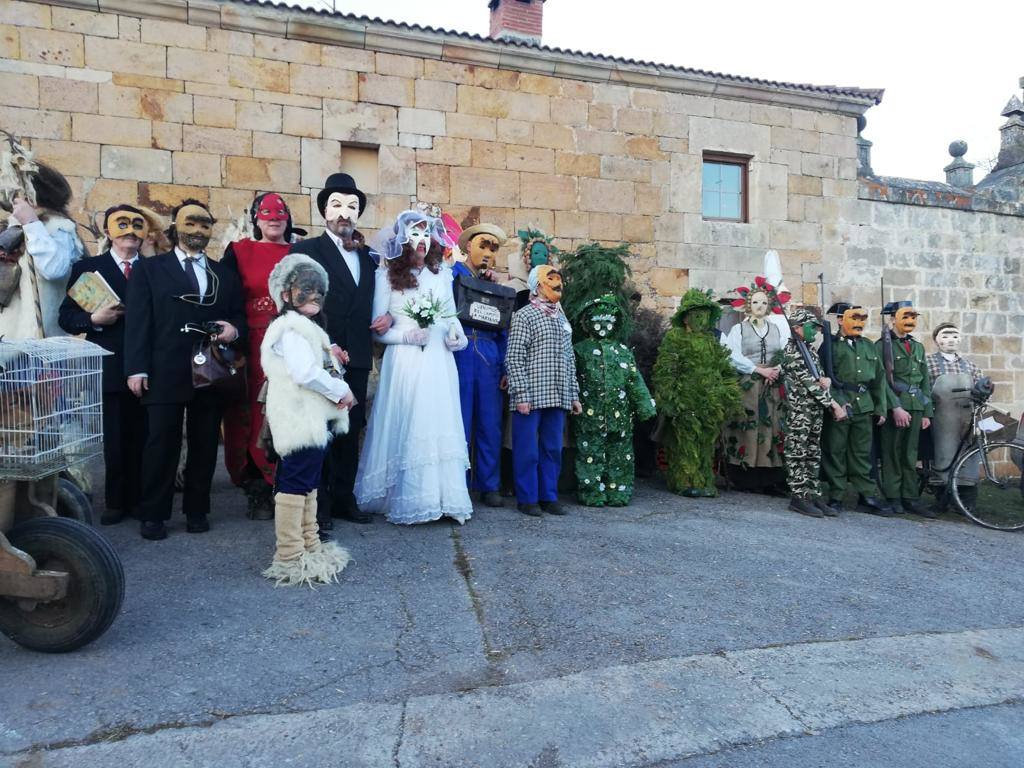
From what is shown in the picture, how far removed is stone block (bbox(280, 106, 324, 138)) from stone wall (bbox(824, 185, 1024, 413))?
750 centimetres

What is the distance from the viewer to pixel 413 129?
31.1ft

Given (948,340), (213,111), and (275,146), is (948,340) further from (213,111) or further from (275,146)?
(213,111)

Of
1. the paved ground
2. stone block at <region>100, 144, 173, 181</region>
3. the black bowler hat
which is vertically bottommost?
the paved ground

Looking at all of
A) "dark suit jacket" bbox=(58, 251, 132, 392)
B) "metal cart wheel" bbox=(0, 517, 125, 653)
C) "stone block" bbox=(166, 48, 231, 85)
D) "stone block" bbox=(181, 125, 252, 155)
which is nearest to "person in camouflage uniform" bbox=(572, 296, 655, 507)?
"dark suit jacket" bbox=(58, 251, 132, 392)

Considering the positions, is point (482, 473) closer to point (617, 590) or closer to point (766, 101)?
point (617, 590)

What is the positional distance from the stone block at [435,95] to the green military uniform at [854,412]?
556cm

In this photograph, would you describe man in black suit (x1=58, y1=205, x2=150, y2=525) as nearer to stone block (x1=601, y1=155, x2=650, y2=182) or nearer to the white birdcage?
the white birdcage

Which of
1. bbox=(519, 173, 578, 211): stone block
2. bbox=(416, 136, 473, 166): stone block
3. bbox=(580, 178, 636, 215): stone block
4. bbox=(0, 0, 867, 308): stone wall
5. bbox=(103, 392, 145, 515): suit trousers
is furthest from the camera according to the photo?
bbox=(580, 178, 636, 215): stone block

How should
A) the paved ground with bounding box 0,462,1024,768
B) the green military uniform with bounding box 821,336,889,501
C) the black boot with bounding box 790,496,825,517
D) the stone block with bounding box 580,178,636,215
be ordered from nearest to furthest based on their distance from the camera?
the paved ground with bounding box 0,462,1024,768 < the black boot with bounding box 790,496,825,517 < the green military uniform with bounding box 821,336,889,501 < the stone block with bounding box 580,178,636,215

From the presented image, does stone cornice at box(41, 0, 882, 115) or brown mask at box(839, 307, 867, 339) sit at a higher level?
stone cornice at box(41, 0, 882, 115)

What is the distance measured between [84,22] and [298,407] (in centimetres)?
684

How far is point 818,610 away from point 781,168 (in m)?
8.81

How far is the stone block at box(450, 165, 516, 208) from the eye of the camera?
9.70 metres

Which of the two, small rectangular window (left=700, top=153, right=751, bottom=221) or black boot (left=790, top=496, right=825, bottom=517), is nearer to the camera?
black boot (left=790, top=496, right=825, bottom=517)
